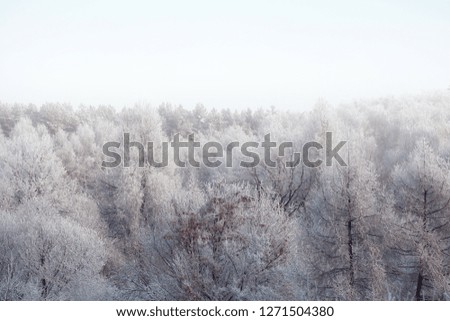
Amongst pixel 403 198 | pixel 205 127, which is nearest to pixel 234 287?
pixel 403 198

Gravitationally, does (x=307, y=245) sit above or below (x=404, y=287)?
above

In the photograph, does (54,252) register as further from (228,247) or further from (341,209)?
(341,209)

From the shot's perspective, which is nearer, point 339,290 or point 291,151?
point 339,290

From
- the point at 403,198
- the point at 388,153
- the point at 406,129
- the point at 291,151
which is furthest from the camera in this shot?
the point at 406,129
